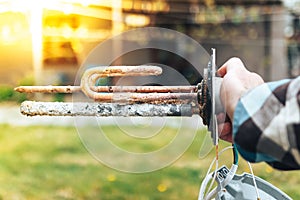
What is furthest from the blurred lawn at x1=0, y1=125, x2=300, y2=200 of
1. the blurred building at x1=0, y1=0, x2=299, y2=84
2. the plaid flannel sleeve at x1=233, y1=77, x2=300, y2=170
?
the plaid flannel sleeve at x1=233, y1=77, x2=300, y2=170

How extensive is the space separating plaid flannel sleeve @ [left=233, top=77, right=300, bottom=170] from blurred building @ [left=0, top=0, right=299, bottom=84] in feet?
12.8

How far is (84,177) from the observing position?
8.72ft

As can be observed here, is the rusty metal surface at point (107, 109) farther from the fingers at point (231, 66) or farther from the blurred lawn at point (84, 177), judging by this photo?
the blurred lawn at point (84, 177)

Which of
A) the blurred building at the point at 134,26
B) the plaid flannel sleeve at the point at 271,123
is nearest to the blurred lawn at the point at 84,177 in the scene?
the blurred building at the point at 134,26

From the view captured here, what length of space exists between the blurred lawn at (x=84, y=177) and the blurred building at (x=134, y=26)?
62.3 inches

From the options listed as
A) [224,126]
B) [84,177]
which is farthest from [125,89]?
[84,177]

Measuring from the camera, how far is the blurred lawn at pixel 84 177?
8.07 feet

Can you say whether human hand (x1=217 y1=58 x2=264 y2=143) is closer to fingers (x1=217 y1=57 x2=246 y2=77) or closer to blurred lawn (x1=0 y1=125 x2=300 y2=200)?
fingers (x1=217 y1=57 x2=246 y2=77)

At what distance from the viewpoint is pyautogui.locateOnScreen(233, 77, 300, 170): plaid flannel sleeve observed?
66cm

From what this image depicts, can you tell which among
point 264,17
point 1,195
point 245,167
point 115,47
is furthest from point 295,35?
point 1,195

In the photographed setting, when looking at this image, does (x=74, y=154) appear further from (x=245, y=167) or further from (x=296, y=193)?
(x=296, y=193)

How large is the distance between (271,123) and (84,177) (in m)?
2.05

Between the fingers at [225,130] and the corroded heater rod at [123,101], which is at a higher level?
the corroded heater rod at [123,101]

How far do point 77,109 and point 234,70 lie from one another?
7.6 inches
